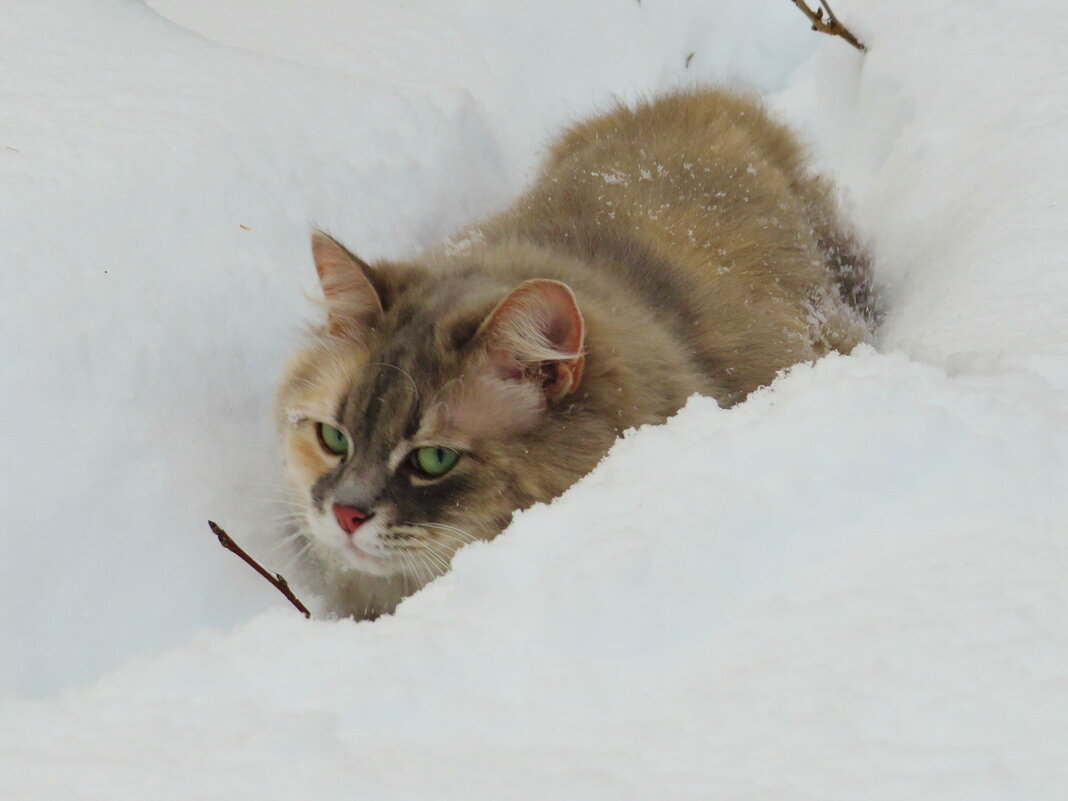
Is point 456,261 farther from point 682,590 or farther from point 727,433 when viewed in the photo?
point 682,590

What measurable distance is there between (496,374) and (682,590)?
77 cm

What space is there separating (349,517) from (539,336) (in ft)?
1.48

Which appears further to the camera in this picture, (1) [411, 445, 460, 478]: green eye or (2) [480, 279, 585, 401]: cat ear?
(1) [411, 445, 460, 478]: green eye

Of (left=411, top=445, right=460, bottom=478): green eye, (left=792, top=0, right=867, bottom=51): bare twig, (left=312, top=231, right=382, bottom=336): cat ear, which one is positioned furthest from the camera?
(left=792, top=0, right=867, bottom=51): bare twig

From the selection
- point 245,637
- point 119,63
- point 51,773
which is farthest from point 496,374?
point 119,63

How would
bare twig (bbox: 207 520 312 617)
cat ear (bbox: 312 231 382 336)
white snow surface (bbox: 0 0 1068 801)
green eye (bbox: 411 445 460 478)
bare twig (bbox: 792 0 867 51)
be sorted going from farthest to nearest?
bare twig (bbox: 792 0 867 51), cat ear (bbox: 312 231 382 336), green eye (bbox: 411 445 460 478), bare twig (bbox: 207 520 312 617), white snow surface (bbox: 0 0 1068 801)

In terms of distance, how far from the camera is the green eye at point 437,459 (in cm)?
178

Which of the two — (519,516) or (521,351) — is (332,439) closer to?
(521,351)

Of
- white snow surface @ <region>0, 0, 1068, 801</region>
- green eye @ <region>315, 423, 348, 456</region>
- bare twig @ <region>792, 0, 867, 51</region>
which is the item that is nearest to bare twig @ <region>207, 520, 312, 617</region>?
white snow surface @ <region>0, 0, 1068, 801</region>

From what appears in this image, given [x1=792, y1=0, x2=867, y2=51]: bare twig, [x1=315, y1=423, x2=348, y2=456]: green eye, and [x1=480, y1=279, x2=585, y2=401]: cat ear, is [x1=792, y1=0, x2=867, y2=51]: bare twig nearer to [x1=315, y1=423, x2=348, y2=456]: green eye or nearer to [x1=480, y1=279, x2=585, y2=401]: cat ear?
[x1=480, y1=279, x2=585, y2=401]: cat ear

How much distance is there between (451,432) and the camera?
5.81 feet

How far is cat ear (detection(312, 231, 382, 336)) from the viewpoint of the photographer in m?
1.89

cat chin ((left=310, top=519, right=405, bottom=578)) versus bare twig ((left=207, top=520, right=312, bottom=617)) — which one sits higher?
cat chin ((left=310, top=519, right=405, bottom=578))

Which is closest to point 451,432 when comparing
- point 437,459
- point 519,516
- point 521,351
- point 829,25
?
point 437,459
